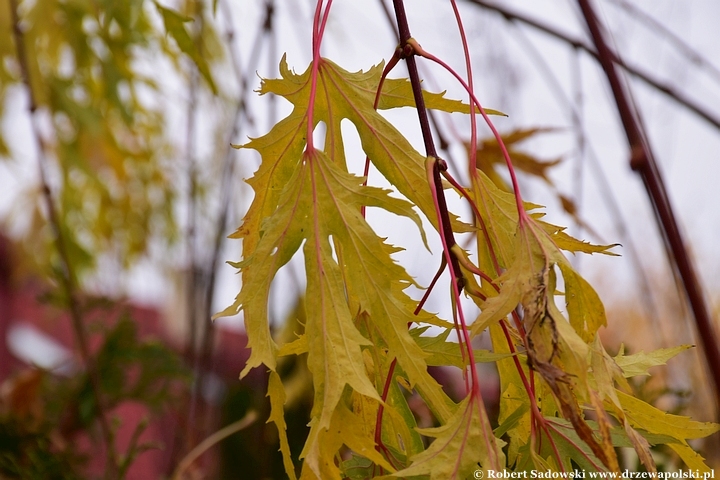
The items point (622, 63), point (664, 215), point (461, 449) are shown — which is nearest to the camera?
point (461, 449)

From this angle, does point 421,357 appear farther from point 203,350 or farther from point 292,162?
point 203,350

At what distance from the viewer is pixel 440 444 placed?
0.33 metres

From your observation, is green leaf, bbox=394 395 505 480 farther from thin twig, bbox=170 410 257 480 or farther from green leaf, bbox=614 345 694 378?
thin twig, bbox=170 410 257 480

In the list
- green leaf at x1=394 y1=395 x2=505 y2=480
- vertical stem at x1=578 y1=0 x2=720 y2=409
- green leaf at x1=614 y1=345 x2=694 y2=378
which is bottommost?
green leaf at x1=394 y1=395 x2=505 y2=480

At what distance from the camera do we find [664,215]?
1.62ft

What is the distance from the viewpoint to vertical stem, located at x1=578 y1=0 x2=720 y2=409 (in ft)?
1.58

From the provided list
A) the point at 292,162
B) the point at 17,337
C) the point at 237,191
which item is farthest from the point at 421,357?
the point at 17,337

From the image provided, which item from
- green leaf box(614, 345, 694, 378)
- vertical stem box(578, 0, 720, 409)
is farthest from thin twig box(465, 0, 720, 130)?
green leaf box(614, 345, 694, 378)

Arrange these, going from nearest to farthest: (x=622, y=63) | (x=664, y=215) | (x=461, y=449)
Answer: (x=461, y=449)
(x=664, y=215)
(x=622, y=63)

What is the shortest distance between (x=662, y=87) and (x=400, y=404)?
22.3 inches

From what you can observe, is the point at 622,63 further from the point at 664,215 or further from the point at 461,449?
the point at 461,449

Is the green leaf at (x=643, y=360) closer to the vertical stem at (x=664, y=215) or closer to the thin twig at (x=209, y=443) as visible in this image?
the vertical stem at (x=664, y=215)

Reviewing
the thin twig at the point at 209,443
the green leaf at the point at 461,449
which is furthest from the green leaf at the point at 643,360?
the thin twig at the point at 209,443

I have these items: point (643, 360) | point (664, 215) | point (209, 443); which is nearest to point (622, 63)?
point (664, 215)
